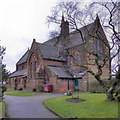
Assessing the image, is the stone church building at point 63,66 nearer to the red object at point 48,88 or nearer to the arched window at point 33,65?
the arched window at point 33,65

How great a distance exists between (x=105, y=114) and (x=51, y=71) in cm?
2203

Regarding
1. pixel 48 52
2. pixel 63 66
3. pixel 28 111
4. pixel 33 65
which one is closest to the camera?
pixel 28 111

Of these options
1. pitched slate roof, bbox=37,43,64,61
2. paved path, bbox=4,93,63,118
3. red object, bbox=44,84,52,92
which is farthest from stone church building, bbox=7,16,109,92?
paved path, bbox=4,93,63,118

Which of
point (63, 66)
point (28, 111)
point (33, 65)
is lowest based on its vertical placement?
point (28, 111)

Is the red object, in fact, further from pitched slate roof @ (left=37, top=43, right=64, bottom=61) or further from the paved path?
the paved path

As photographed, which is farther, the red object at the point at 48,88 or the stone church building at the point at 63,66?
the stone church building at the point at 63,66

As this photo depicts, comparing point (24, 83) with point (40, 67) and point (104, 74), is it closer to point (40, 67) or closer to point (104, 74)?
point (40, 67)

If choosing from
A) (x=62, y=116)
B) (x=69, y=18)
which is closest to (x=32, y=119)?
(x=62, y=116)

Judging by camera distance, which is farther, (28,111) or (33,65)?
(33,65)

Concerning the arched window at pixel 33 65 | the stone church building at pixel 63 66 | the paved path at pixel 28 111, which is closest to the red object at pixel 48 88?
the stone church building at pixel 63 66

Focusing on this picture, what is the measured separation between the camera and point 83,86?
31.6m

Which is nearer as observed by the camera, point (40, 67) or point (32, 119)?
point (32, 119)

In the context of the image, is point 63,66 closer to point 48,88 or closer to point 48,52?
point 48,52

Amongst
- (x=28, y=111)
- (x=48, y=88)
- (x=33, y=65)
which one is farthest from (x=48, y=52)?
(x=28, y=111)
